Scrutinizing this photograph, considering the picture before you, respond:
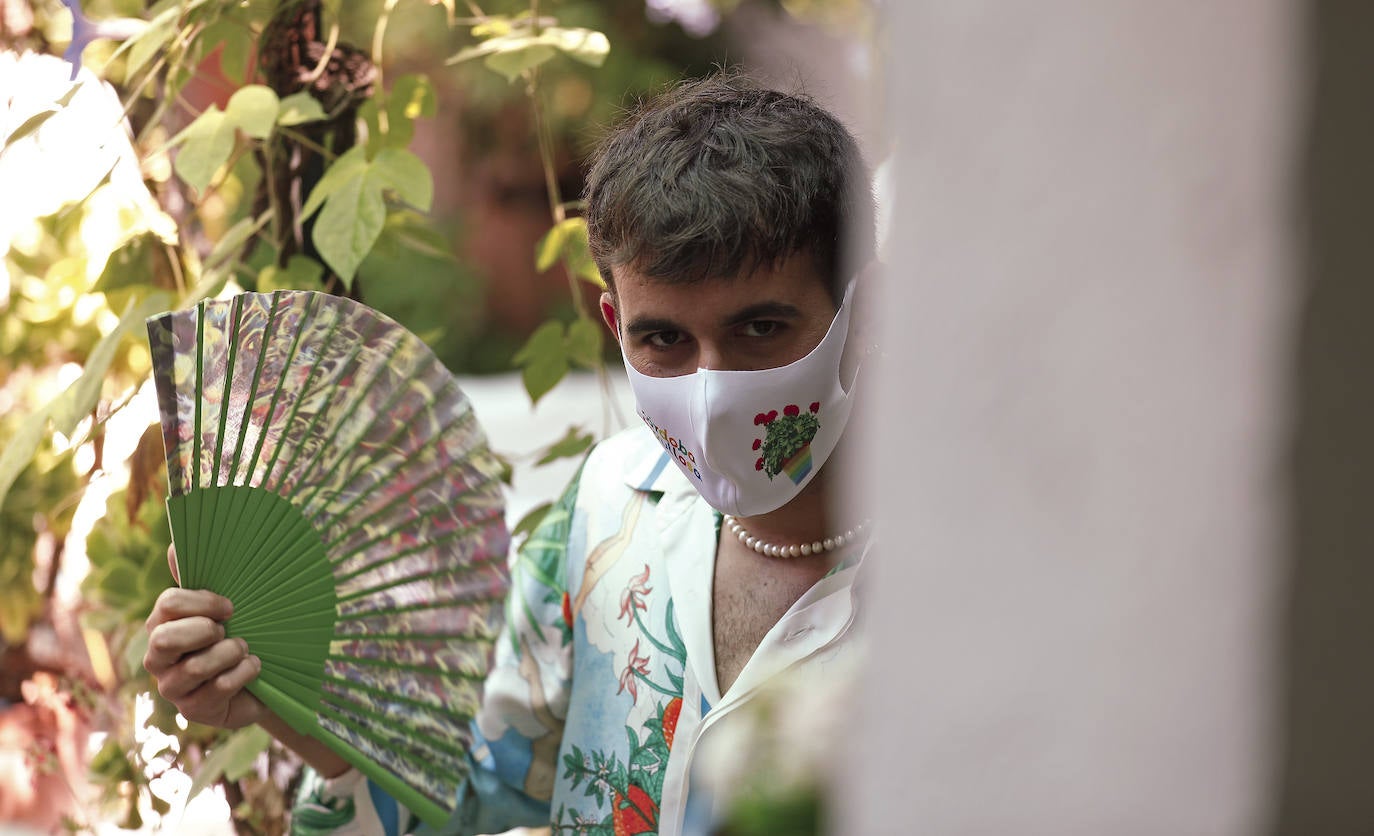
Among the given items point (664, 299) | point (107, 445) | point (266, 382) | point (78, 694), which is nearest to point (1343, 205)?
point (664, 299)

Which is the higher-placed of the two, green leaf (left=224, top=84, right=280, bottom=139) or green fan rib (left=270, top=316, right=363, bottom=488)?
green leaf (left=224, top=84, right=280, bottom=139)

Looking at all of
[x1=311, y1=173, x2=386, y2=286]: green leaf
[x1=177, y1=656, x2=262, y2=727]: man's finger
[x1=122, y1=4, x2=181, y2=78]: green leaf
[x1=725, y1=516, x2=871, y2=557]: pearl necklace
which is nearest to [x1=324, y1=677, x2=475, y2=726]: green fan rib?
[x1=177, y1=656, x2=262, y2=727]: man's finger

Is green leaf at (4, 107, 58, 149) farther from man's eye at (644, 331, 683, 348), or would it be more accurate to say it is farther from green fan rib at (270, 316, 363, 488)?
man's eye at (644, 331, 683, 348)

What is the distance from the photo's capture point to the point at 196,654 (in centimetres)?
156

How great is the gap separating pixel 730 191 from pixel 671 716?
722 millimetres

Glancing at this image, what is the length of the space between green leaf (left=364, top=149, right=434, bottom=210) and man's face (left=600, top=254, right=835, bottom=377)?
419 millimetres

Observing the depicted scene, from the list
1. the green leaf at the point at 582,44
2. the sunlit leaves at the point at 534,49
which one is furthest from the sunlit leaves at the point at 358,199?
the green leaf at the point at 582,44

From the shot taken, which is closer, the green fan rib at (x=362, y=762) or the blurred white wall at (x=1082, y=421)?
the blurred white wall at (x=1082, y=421)

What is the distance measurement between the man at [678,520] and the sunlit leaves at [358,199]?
10.6 inches

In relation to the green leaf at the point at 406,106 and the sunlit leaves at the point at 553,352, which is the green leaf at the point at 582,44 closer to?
the green leaf at the point at 406,106

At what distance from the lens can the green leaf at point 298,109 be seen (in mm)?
1903

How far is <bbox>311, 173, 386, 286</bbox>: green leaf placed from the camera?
183 cm

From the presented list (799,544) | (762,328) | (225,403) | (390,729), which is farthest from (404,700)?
Result: (762,328)

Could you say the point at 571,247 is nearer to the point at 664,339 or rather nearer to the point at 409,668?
the point at 664,339
